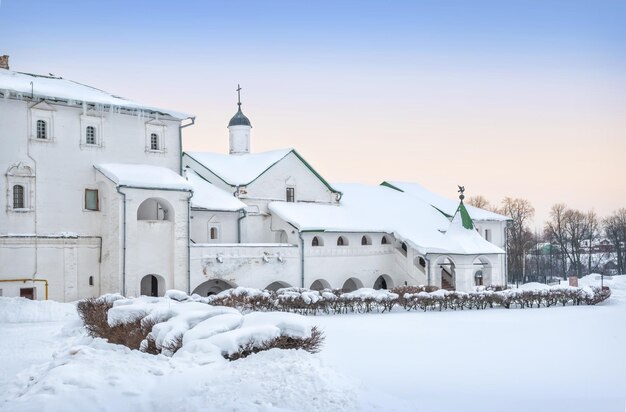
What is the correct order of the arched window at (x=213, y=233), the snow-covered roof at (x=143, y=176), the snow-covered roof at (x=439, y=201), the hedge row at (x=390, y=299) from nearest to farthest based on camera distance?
the hedge row at (x=390, y=299)
the snow-covered roof at (x=143, y=176)
the arched window at (x=213, y=233)
the snow-covered roof at (x=439, y=201)

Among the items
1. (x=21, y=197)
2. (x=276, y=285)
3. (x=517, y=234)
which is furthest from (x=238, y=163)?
(x=517, y=234)

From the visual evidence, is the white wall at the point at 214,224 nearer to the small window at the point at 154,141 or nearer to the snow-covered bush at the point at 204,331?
the small window at the point at 154,141

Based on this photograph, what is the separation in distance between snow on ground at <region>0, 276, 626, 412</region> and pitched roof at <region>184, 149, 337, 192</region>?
57.2 feet

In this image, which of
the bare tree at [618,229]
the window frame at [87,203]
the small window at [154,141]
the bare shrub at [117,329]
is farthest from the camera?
the bare tree at [618,229]

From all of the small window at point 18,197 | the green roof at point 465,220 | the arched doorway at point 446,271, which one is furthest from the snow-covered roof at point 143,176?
the green roof at point 465,220

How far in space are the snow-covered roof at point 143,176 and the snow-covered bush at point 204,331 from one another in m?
11.5

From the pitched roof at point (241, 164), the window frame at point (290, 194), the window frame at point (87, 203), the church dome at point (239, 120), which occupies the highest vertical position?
the church dome at point (239, 120)

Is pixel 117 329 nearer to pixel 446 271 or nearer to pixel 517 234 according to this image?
pixel 446 271

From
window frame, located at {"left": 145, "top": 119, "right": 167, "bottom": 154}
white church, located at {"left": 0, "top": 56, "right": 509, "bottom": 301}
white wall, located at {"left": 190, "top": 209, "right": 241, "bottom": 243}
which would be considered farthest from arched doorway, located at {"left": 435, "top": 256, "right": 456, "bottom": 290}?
window frame, located at {"left": 145, "top": 119, "right": 167, "bottom": 154}

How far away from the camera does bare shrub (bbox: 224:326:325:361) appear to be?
1068 cm

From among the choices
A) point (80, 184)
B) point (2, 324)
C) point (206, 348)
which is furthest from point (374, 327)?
point (80, 184)

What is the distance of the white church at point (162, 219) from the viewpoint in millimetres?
24109

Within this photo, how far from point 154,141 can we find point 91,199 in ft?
12.2

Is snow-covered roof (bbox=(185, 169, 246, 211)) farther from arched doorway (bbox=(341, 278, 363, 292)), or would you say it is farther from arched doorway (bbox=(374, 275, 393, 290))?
arched doorway (bbox=(374, 275, 393, 290))
